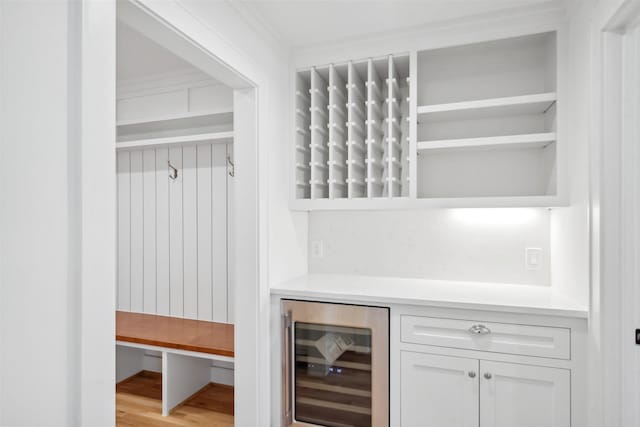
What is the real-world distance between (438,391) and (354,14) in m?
1.90

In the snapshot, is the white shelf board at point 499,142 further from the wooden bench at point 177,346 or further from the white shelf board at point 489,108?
the wooden bench at point 177,346

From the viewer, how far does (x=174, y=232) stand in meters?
2.99

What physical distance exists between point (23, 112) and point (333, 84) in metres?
1.65

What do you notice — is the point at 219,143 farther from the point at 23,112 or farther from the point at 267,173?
the point at 23,112

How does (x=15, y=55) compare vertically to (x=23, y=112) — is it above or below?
above

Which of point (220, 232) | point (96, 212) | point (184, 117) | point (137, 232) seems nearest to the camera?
point (96, 212)

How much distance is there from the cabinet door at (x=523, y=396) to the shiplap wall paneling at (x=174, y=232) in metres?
1.79

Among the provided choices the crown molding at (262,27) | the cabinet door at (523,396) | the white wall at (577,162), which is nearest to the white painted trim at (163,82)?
the crown molding at (262,27)

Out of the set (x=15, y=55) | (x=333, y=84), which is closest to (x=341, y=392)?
(x=333, y=84)

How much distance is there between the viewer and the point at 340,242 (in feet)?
8.68

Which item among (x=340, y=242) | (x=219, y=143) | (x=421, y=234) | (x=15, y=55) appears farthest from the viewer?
(x=219, y=143)

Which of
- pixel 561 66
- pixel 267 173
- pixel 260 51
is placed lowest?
pixel 267 173

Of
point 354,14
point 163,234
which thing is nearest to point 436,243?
point 354,14

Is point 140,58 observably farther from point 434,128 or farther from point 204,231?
point 434,128
